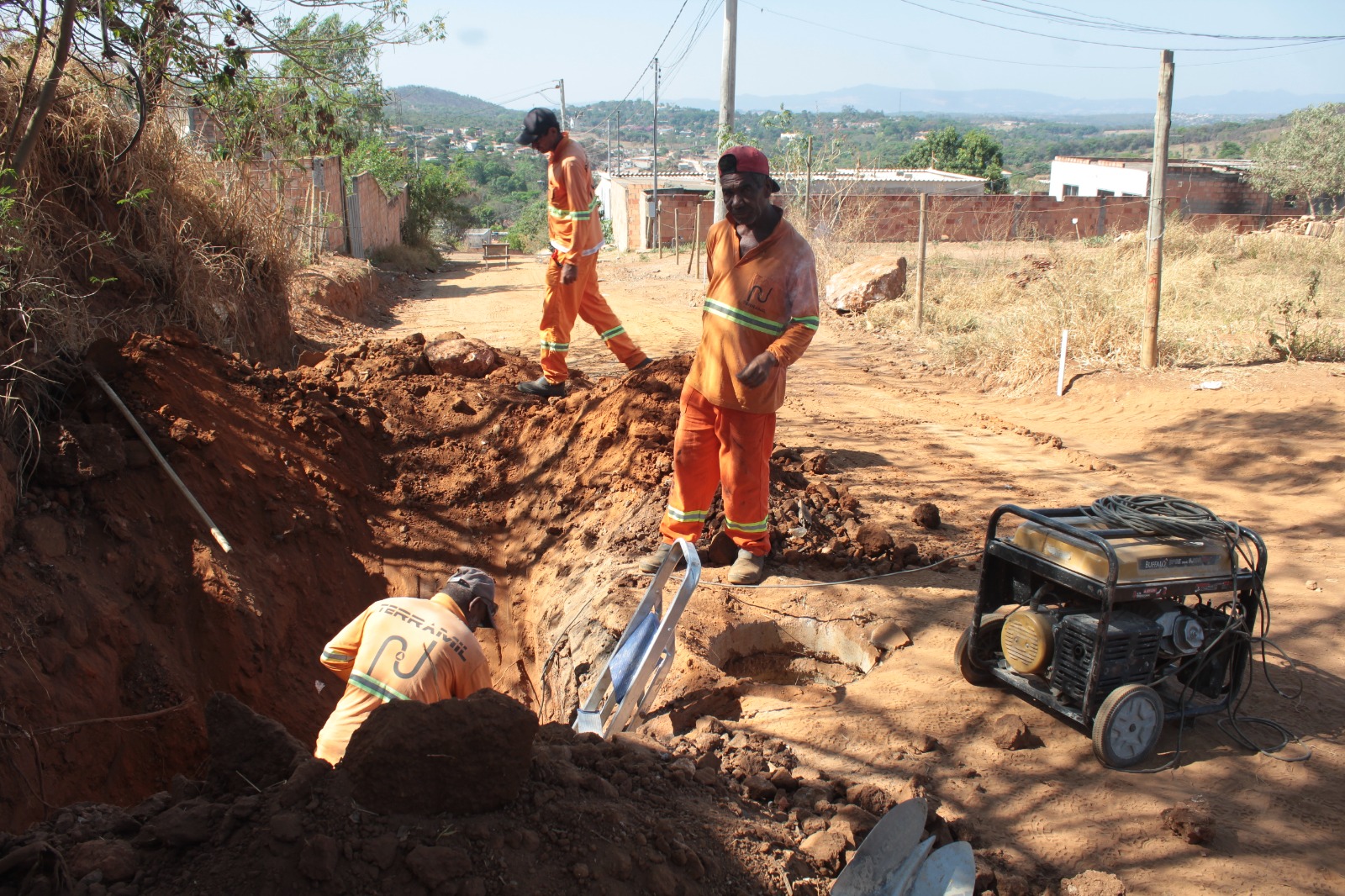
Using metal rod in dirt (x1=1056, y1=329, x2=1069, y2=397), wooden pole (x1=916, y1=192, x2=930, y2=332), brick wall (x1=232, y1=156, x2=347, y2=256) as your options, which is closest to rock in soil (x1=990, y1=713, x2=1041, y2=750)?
metal rod in dirt (x1=1056, y1=329, x2=1069, y2=397)

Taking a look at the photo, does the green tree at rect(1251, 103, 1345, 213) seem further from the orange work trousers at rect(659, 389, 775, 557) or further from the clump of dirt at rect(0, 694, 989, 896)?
the clump of dirt at rect(0, 694, 989, 896)

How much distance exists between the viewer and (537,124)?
250 inches

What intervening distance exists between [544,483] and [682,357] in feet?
4.64

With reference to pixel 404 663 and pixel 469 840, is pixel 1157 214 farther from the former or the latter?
pixel 469 840

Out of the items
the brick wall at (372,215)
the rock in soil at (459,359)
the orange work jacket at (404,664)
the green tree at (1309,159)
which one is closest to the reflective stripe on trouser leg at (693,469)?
the orange work jacket at (404,664)

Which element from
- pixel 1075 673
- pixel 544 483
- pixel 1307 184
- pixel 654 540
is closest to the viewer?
pixel 1075 673

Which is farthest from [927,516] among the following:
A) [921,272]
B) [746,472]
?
[921,272]

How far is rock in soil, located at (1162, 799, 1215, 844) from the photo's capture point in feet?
9.14

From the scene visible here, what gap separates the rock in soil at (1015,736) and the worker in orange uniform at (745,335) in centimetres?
160

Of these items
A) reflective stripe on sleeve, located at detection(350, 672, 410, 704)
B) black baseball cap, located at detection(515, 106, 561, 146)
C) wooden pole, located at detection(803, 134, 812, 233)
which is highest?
wooden pole, located at detection(803, 134, 812, 233)

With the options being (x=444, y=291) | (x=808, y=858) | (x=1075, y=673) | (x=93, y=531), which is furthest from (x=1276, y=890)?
(x=444, y=291)

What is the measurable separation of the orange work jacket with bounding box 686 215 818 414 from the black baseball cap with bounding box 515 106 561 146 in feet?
8.50

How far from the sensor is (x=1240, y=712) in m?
3.54

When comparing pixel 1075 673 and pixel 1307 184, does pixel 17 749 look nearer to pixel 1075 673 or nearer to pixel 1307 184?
pixel 1075 673
